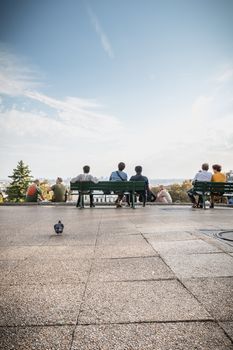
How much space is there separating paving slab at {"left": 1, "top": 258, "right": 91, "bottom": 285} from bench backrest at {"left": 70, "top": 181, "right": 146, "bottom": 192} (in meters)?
8.03

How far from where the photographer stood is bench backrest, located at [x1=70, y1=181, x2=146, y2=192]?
1162cm

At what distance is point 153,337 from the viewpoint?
5.85ft

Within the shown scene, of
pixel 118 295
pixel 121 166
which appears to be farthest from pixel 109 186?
pixel 118 295

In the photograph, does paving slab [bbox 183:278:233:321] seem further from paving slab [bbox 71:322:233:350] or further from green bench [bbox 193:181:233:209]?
green bench [bbox 193:181:233:209]

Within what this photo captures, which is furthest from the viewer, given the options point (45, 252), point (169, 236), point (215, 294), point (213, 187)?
point (213, 187)

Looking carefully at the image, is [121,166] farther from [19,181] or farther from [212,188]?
[19,181]

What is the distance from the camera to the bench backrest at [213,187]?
1138 cm

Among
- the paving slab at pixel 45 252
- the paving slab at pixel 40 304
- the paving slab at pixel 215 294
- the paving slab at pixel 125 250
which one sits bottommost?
the paving slab at pixel 40 304

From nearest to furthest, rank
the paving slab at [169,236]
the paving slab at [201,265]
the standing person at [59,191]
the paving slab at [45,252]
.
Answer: the paving slab at [201,265], the paving slab at [45,252], the paving slab at [169,236], the standing person at [59,191]

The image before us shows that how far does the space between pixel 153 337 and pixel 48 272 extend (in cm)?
161

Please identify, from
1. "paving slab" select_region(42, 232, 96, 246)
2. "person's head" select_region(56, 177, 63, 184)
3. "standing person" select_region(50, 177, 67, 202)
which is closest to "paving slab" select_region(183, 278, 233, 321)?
"paving slab" select_region(42, 232, 96, 246)

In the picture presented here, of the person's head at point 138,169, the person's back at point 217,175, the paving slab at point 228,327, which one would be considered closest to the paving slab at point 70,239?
the paving slab at point 228,327

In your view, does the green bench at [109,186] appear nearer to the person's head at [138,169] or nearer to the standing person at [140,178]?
the standing person at [140,178]

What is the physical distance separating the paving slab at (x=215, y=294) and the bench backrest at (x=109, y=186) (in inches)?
350
